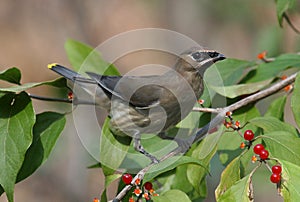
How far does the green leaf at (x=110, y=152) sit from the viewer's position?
3.26 m

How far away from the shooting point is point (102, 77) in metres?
4.09

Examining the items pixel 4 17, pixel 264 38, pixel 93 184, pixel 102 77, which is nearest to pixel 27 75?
pixel 4 17

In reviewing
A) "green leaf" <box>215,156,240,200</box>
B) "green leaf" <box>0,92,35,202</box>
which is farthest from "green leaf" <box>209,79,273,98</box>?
"green leaf" <box>0,92,35,202</box>

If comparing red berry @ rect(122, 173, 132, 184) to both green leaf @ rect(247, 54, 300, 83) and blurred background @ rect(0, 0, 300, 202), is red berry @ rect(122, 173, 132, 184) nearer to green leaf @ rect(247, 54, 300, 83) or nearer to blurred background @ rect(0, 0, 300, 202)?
green leaf @ rect(247, 54, 300, 83)

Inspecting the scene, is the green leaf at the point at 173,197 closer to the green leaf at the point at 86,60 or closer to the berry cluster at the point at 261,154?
the berry cluster at the point at 261,154

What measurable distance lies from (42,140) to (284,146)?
54.0 inches

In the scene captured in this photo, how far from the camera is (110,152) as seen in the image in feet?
10.9

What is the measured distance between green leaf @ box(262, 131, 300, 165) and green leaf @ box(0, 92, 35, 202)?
1219mm

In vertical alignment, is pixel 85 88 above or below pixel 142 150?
above

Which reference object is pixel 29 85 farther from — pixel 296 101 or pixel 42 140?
Result: pixel 296 101

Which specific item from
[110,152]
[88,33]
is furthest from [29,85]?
[88,33]

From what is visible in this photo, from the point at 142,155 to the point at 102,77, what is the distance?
0.78m

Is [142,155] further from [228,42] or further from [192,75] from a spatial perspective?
[228,42]

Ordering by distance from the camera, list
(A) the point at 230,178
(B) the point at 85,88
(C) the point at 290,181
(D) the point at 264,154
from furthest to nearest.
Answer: (B) the point at 85,88
(A) the point at 230,178
(D) the point at 264,154
(C) the point at 290,181
